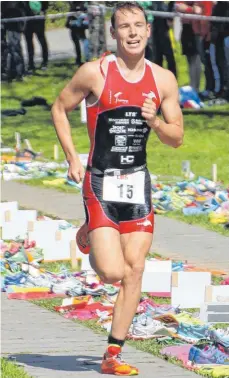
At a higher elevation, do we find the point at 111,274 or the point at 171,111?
the point at 171,111

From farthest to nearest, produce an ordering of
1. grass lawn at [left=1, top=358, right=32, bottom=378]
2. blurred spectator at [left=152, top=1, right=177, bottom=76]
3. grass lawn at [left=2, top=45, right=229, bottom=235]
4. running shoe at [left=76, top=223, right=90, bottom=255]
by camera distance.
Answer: blurred spectator at [left=152, top=1, right=177, bottom=76] < grass lawn at [left=2, top=45, right=229, bottom=235] < running shoe at [left=76, top=223, right=90, bottom=255] < grass lawn at [left=1, top=358, right=32, bottom=378]

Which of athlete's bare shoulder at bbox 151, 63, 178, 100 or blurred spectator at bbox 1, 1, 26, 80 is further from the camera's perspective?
blurred spectator at bbox 1, 1, 26, 80

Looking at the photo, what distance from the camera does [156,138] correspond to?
21.1m

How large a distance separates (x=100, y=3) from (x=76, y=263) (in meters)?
13.1

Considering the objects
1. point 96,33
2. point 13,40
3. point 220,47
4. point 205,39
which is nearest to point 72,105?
point 220,47

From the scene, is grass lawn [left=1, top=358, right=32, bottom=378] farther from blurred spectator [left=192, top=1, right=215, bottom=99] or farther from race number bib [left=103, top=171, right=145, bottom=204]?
blurred spectator [left=192, top=1, right=215, bottom=99]

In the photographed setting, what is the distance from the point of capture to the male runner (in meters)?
8.12

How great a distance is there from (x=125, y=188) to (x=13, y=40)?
69.6 ft

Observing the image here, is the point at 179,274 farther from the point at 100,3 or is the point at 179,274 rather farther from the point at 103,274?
the point at 100,3

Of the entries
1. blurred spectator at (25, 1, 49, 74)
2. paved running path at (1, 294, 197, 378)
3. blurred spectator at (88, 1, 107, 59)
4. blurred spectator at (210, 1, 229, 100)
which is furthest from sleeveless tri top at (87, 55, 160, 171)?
blurred spectator at (25, 1, 49, 74)

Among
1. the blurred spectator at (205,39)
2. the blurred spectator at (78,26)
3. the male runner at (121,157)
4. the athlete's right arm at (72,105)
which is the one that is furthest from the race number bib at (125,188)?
the blurred spectator at (78,26)

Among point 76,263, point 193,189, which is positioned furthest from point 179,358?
point 193,189

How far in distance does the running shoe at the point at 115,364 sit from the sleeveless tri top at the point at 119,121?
1.01 m

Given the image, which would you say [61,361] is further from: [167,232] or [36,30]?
[36,30]
